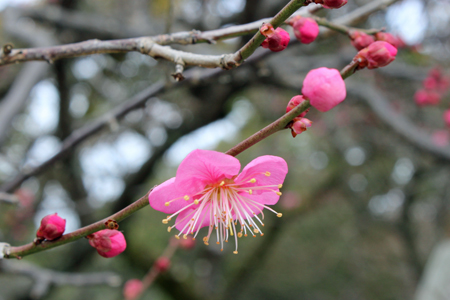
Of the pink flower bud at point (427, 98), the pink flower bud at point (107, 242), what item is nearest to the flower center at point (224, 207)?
the pink flower bud at point (107, 242)

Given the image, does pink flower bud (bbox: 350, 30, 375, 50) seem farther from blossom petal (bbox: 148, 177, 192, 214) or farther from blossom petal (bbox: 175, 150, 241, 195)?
blossom petal (bbox: 148, 177, 192, 214)

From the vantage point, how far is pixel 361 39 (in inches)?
34.9

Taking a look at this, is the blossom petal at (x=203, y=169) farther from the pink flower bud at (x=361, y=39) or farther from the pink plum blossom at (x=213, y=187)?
the pink flower bud at (x=361, y=39)

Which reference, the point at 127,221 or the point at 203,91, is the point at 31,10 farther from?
the point at 127,221

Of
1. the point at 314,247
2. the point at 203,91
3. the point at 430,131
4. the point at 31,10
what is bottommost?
the point at 314,247

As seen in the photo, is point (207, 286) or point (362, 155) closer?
point (207, 286)

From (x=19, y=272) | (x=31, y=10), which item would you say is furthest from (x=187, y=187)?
(x=31, y=10)

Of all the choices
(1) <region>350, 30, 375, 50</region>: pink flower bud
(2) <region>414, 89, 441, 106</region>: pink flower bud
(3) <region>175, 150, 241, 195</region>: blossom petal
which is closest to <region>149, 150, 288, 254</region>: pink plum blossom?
(3) <region>175, 150, 241, 195</region>: blossom petal

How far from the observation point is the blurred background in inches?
84.5

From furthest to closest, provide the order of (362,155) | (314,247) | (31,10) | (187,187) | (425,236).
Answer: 1. (314,247)
2. (425,236)
3. (362,155)
4. (31,10)
5. (187,187)

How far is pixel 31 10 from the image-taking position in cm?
275

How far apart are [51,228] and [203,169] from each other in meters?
0.31

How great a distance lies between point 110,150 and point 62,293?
346 cm

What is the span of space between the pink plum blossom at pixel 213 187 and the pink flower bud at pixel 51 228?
0.18 metres
